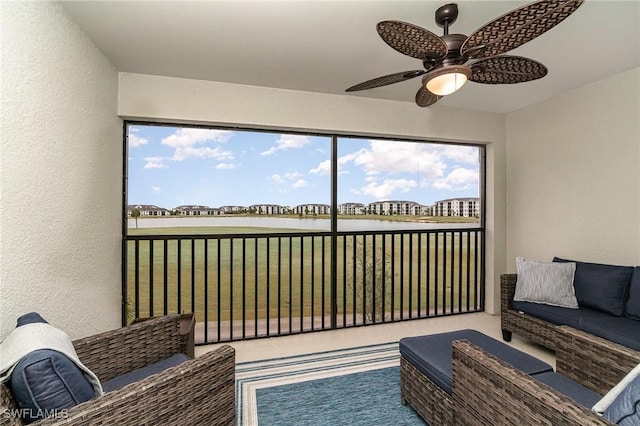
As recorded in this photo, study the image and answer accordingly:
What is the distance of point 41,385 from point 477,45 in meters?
2.18

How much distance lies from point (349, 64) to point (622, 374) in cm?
255

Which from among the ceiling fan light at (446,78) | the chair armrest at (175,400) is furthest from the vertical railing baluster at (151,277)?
the ceiling fan light at (446,78)

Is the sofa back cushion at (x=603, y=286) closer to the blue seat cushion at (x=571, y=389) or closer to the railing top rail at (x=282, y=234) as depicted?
the railing top rail at (x=282, y=234)

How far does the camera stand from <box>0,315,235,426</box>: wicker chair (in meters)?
1.03

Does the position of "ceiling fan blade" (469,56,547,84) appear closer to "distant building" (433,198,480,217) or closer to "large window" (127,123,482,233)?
"large window" (127,123,482,233)

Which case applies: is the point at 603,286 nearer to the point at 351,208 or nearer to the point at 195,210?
the point at 351,208

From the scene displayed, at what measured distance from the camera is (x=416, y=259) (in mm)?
3771

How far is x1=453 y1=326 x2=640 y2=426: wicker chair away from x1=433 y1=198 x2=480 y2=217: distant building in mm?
2102

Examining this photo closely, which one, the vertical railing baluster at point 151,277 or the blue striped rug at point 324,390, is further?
the vertical railing baluster at point 151,277

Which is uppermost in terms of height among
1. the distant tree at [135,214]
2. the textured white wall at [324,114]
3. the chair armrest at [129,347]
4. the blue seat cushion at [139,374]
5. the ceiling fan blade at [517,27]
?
the textured white wall at [324,114]

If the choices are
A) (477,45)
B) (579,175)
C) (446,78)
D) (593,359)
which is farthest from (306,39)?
(579,175)

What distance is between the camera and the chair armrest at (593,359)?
4.92 ft

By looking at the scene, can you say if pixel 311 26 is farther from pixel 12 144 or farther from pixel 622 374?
pixel 622 374

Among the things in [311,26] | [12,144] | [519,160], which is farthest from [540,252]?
[12,144]
